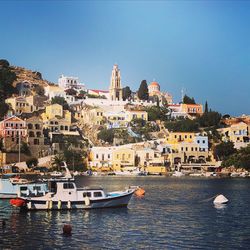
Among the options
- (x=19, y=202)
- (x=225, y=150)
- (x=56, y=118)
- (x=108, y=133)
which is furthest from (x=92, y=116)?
(x=19, y=202)

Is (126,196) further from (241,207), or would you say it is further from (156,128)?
(156,128)

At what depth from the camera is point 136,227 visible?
30312 millimetres

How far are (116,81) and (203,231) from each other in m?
110

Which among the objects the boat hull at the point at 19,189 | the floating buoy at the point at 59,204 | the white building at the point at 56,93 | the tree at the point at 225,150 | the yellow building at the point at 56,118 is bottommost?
the floating buoy at the point at 59,204

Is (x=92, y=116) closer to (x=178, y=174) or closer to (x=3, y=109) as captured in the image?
(x=3, y=109)

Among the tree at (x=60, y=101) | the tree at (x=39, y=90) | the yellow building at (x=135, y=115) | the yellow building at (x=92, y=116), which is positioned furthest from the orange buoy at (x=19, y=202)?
the tree at (x=39, y=90)

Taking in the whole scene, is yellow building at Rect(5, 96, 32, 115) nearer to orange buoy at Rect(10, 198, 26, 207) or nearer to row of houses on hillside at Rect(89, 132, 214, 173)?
row of houses on hillside at Rect(89, 132, 214, 173)

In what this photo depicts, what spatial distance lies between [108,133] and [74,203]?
7716 centimetres

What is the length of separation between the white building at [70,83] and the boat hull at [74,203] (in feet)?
342

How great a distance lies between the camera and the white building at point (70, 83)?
14238 cm

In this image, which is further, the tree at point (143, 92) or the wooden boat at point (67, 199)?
the tree at point (143, 92)

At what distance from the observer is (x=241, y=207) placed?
41000 millimetres

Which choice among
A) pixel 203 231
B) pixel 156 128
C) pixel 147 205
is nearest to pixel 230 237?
pixel 203 231

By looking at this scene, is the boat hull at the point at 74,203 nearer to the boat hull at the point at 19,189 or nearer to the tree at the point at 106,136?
the boat hull at the point at 19,189
